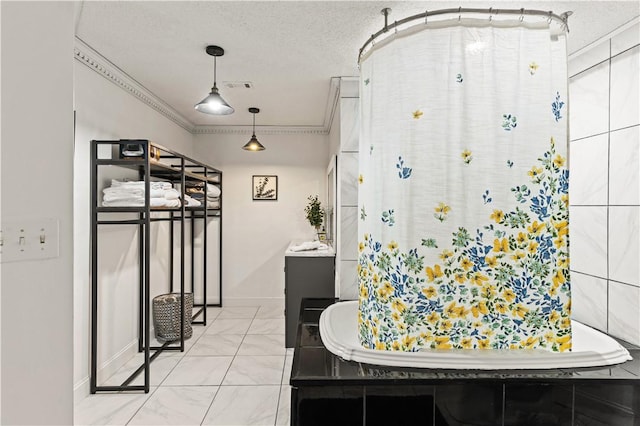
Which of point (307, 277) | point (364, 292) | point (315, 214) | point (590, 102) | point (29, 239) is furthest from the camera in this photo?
point (315, 214)

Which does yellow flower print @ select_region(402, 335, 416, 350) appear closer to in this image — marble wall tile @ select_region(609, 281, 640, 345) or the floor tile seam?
marble wall tile @ select_region(609, 281, 640, 345)

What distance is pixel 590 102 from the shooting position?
2262 mm

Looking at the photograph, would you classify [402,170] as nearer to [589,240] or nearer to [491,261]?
[491,261]

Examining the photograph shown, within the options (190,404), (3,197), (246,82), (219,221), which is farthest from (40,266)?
(219,221)

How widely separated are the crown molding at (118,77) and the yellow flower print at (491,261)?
2.14m

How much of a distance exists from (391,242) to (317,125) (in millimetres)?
3233

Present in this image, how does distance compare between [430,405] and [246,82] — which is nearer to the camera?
[430,405]

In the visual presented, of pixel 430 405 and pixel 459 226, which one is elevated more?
pixel 459 226

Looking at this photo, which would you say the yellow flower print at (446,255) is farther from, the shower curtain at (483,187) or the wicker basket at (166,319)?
the wicker basket at (166,319)

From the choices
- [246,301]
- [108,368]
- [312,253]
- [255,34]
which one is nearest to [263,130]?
[312,253]

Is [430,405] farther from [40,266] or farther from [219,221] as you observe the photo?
[219,221]

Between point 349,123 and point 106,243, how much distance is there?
2027mm

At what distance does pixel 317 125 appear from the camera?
4734mm

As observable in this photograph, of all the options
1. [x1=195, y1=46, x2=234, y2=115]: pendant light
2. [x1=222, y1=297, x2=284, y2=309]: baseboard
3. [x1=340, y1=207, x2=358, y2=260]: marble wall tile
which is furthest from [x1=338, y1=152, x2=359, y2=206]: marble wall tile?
[x1=222, y1=297, x2=284, y2=309]: baseboard
